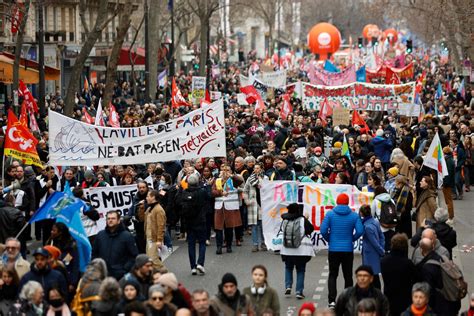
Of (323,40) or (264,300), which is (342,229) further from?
(323,40)

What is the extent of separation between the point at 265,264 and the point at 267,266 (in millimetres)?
129

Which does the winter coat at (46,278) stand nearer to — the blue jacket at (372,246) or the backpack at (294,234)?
the backpack at (294,234)

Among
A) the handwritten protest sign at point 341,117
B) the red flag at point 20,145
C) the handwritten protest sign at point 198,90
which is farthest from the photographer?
the handwritten protest sign at point 198,90

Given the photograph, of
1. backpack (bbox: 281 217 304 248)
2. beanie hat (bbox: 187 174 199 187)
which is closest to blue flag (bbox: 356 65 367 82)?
beanie hat (bbox: 187 174 199 187)

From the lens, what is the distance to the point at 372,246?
52.8 feet

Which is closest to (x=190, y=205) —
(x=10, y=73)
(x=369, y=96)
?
(x=369, y=96)

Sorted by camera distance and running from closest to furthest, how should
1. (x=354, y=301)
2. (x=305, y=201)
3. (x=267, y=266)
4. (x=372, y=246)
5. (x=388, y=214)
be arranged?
(x=354, y=301)
(x=372, y=246)
(x=388, y=214)
(x=267, y=266)
(x=305, y=201)

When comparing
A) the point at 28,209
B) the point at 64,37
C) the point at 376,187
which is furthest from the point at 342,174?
the point at 64,37

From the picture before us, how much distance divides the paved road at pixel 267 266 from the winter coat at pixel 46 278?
12.2 ft

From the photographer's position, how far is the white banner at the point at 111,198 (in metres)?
18.2

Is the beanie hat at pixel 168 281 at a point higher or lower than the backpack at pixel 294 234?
higher

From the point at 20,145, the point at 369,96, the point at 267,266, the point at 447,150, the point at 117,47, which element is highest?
the point at 117,47

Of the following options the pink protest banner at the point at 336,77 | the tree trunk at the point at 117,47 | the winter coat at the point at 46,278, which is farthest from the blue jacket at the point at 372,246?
the pink protest banner at the point at 336,77

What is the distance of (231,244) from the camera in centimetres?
2073
